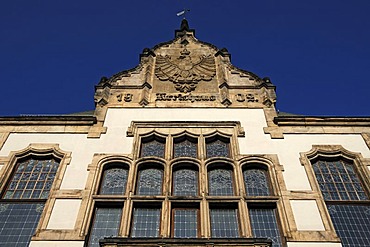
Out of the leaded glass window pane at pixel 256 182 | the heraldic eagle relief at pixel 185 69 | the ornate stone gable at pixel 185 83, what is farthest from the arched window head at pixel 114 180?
the heraldic eagle relief at pixel 185 69

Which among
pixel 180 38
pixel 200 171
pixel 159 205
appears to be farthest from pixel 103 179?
pixel 180 38

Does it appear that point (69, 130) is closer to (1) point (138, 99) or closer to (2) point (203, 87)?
(1) point (138, 99)

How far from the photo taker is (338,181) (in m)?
13.1

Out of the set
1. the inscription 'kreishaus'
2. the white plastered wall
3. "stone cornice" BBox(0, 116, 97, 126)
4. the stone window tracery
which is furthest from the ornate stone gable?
the stone window tracery

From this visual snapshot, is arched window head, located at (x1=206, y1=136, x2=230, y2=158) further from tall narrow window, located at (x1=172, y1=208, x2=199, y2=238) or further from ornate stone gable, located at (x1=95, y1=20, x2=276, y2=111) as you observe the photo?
tall narrow window, located at (x1=172, y1=208, x2=199, y2=238)

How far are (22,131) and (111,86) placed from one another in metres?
3.60

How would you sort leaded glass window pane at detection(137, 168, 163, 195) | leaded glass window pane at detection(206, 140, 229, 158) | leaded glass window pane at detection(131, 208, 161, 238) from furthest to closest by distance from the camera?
leaded glass window pane at detection(206, 140, 229, 158) < leaded glass window pane at detection(137, 168, 163, 195) < leaded glass window pane at detection(131, 208, 161, 238)

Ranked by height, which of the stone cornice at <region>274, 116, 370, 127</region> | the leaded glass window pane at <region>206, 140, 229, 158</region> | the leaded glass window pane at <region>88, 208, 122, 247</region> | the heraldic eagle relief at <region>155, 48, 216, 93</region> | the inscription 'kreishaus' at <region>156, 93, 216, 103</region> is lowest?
the leaded glass window pane at <region>88, 208, 122, 247</region>

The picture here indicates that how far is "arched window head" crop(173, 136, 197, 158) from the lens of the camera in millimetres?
13852

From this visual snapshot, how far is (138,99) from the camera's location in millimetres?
16062

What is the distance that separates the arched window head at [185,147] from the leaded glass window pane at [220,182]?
953 mm

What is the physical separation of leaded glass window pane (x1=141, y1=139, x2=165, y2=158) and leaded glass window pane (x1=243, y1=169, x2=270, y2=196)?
8.74 ft

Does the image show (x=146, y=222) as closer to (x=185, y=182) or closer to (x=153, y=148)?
(x=185, y=182)

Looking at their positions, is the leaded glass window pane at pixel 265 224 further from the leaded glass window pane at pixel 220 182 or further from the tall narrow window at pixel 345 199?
the tall narrow window at pixel 345 199
